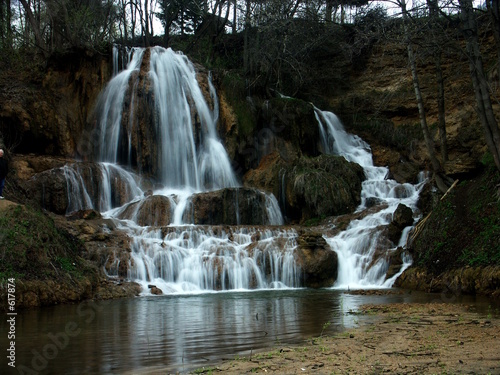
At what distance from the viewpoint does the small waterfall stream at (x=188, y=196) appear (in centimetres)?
1466

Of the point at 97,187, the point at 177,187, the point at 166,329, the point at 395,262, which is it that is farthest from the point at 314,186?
the point at 166,329

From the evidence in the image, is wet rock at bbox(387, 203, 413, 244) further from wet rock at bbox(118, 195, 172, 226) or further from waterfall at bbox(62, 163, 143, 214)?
waterfall at bbox(62, 163, 143, 214)

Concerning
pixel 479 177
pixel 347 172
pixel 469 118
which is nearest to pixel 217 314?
pixel 479 177

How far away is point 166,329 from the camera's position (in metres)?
7.08

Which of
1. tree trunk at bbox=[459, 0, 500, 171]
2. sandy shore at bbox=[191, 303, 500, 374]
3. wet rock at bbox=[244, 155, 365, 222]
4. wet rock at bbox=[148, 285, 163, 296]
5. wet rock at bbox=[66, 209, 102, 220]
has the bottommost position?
wet rock at bbox=[148, 285, 163, 296]

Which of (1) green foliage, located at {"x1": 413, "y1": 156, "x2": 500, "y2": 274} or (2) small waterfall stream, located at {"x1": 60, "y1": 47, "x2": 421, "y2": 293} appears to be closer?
(1) green foliage, located at {"x1": 413, "y1": 156, "x2": 500, "y2": 274}

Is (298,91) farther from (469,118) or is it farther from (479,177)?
(479,177)

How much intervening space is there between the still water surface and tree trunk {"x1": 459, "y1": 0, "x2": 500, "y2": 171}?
4148 millimetres

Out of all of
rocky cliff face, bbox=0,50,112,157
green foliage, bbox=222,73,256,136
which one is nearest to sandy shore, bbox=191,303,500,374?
rocky cliff face, bbox=0,50,112,157

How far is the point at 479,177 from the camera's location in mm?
14211

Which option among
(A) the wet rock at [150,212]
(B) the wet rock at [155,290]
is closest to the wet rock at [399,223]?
(B) the wet rock at [155,290]
